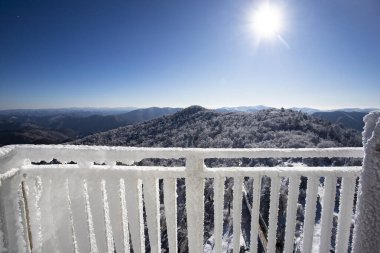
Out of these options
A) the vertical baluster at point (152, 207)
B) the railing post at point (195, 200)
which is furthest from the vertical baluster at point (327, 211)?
the vertical baluster at point (152, 207)

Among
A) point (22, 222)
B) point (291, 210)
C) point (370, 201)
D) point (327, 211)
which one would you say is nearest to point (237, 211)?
point (291, 210)

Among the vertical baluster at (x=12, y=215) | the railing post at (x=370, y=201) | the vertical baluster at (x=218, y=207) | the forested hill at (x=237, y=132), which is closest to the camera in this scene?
the railing post at (x=370, y=201)

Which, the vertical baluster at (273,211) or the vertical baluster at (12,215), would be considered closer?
the vertical baluster at (12,215)

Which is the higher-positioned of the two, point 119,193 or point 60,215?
point 119,193

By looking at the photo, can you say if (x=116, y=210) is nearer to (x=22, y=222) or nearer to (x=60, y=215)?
(x=60, y=215)

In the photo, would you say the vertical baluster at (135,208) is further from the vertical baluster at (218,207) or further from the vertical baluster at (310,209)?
the vertical baluster at (310,209)

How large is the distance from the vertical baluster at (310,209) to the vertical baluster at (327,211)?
7cm

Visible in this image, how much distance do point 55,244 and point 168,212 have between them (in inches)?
26.9

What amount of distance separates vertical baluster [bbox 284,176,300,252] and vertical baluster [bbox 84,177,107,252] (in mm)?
1078

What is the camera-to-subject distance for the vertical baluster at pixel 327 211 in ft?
4.91

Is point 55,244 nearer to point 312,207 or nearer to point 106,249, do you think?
point 106,249

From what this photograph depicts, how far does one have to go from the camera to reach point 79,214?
1.47m

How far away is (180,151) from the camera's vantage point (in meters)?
1.39

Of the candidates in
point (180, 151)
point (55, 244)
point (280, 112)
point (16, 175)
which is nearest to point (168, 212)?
point (180, 151)
